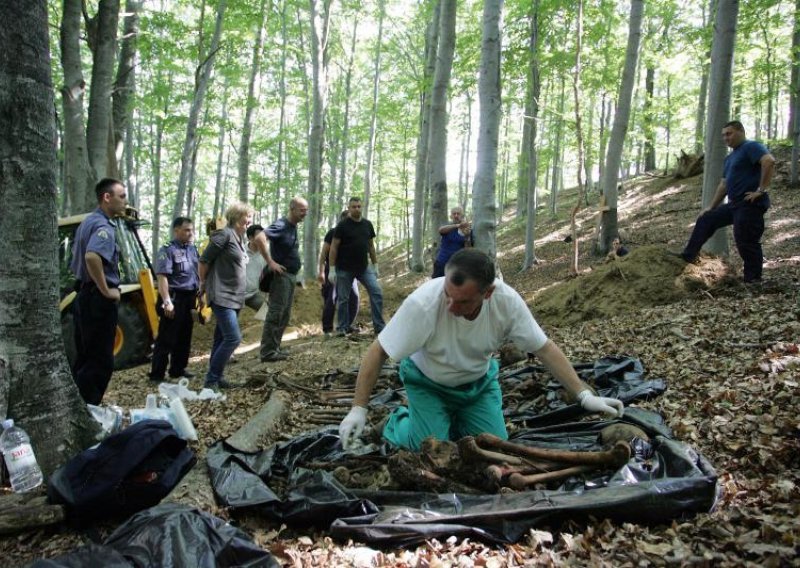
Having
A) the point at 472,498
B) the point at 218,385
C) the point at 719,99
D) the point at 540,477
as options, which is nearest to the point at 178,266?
the point at 218,385

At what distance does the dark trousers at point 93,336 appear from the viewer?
3.93 metres

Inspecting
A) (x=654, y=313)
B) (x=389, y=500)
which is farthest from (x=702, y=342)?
(x=389, y=500)

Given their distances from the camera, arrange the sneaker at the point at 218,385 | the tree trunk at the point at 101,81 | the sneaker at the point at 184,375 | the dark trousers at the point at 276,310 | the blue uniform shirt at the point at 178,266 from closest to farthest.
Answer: the sneaker at the point at 218,385, the blue uniform shirt at the point at 178,266, the sneaker at the point at 184,375, the dark trousers at the point at 276,310, the tree trunk at the point at 101,81

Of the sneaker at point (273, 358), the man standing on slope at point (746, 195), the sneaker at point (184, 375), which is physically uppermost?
the man standing on slope at point (746, 195)

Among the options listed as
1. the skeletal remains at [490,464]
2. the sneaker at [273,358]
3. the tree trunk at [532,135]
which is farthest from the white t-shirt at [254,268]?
the tree trunk at [532,135]

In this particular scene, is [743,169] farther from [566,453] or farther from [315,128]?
[315,128]

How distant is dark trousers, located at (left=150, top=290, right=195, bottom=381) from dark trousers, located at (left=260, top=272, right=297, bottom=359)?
966mm

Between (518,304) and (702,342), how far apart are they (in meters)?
2.52

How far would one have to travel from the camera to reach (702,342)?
15.0ft

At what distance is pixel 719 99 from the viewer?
281 inches

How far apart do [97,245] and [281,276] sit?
2746mm

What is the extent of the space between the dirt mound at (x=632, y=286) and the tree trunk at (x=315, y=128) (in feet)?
26.0

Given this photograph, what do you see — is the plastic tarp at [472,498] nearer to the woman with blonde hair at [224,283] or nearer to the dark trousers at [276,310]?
the woman with blonde hair at [224,283]

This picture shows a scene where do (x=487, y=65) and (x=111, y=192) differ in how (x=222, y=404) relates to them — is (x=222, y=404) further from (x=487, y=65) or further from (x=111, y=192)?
(x=487, y=65)
